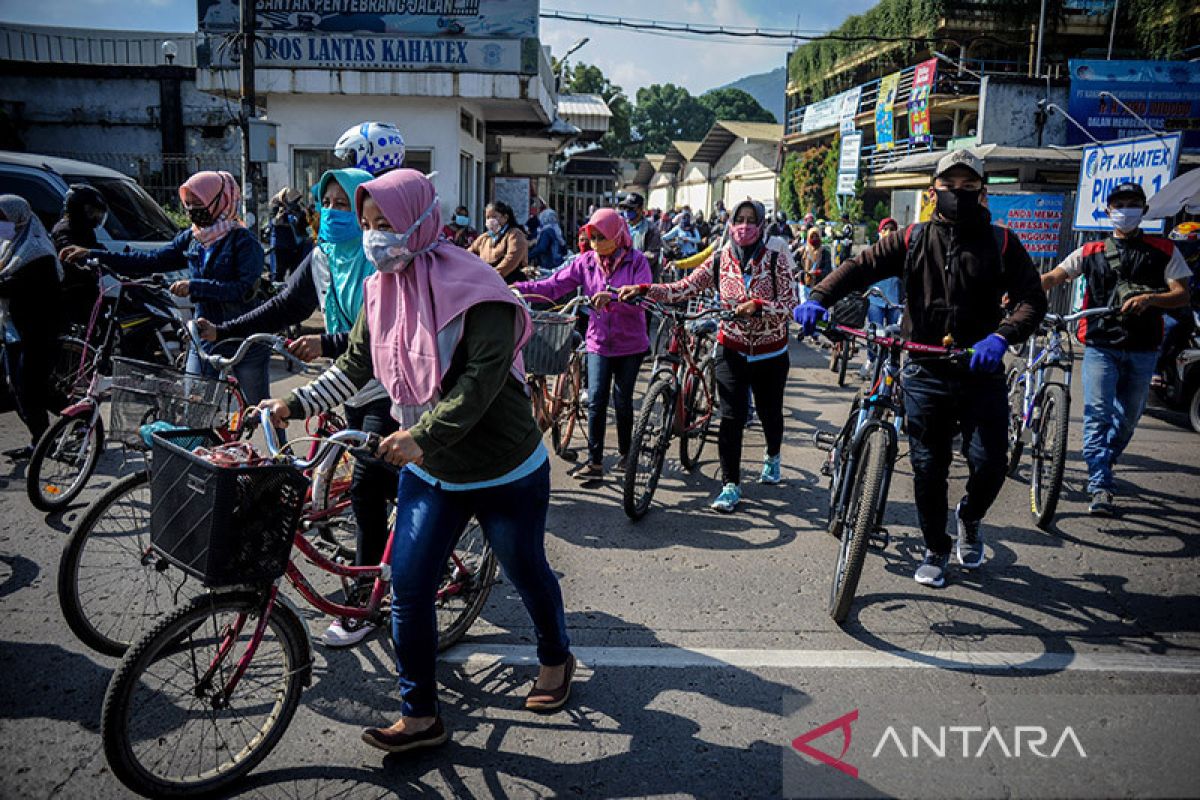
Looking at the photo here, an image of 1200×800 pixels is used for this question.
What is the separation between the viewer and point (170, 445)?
8.87 ft

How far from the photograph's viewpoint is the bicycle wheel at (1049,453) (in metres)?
5.50

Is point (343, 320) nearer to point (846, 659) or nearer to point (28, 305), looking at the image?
point (846, 659)

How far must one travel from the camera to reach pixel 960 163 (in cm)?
429

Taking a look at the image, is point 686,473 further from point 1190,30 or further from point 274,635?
point 1190,30

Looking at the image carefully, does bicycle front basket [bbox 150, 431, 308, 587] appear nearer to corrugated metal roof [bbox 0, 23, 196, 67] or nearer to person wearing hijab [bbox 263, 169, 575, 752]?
person wearing hijab [bbox 263, 169, 575, 752]

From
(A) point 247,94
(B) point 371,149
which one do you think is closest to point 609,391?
(B) point 371,149

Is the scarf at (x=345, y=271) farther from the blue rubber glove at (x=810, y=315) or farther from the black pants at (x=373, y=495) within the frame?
the blue rubber glove at (x=810, y=315)

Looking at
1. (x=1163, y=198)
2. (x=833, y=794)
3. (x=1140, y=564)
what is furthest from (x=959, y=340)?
(x=1163, y=198)

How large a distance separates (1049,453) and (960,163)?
2243 millimetres

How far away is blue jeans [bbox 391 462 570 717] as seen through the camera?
3.00m

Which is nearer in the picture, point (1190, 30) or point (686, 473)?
point (686, 473)

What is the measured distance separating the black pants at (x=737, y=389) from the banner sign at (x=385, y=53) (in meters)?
12.8

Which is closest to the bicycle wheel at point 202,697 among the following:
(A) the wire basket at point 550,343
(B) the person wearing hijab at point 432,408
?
(B) the person wearing hijab at point 432,408

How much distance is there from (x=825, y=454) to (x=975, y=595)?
289 centimetres
